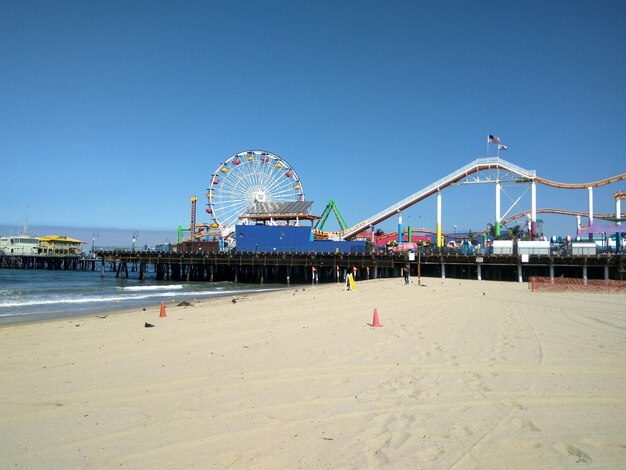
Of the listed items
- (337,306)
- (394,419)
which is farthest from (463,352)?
(337,306)

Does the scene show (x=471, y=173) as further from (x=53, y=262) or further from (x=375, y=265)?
(x=53, y=262)

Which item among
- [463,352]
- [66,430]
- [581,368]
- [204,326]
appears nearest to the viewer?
[66,430]

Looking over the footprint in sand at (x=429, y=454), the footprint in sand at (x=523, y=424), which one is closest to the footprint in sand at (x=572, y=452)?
the footprint in sand at (x=523, y=424)

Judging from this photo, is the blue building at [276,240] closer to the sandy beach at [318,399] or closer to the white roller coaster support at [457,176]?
the white roller coaster support at [457,176]

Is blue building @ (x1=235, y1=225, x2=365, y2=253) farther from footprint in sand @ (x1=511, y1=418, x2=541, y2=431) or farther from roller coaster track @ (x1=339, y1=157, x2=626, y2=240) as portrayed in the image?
footprint in sand @ (x1=511, y1=418, x2=541, y2=431)

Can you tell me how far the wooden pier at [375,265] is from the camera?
41.2m

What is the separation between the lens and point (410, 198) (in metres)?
57.5

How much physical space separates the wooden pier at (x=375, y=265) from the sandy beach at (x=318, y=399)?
33.2m

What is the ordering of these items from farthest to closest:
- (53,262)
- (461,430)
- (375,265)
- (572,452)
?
(53,262), (375,265), (461,430), (572,452)

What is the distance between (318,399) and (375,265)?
137ft

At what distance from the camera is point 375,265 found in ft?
153

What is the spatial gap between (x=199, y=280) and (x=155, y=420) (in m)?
51.6

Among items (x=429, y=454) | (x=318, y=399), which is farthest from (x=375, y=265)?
(x=429, y=454)

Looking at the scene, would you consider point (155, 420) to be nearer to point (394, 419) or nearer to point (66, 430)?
point (66, 430)
